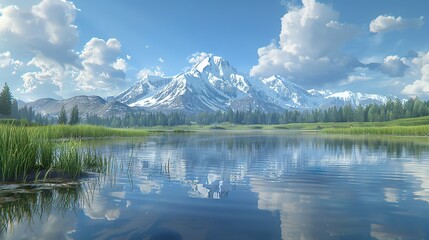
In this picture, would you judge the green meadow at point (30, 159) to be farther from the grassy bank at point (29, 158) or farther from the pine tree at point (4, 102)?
the pine tree at point (4, 102)

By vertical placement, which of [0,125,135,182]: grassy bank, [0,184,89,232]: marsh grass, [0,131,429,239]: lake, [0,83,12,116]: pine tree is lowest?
[0,131,429,239]: lake

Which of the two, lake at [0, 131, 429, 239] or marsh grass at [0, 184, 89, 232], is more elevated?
marsh grass at [0, 184, 89, 232]

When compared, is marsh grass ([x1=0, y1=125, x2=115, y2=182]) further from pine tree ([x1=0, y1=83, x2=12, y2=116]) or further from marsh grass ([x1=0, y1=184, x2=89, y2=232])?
pine tree ([x1=0, y1=83, x2=12, y2=116])

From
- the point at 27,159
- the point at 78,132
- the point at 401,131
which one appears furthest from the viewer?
the point at 401,131

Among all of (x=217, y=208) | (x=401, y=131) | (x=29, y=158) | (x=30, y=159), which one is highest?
(x=401, y=131)

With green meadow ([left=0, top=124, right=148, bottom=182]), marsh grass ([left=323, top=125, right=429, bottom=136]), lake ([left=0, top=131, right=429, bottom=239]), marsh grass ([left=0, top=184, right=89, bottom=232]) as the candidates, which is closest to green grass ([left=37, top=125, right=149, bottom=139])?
green meadow ([left=0, top=124, right=148, bottom=182])

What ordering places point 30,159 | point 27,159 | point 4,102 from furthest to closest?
point 4,102 → point 30,159 → point 27,159

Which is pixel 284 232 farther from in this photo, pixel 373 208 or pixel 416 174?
pixel 416 174

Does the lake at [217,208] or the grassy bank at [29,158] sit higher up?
the grassy bank at [29,158]

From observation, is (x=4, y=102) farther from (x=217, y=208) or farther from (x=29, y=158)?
(x=217, y=208)

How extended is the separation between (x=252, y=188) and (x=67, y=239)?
1307 cm

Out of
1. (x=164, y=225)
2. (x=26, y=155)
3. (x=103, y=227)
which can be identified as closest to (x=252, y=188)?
(x=164, y=225)

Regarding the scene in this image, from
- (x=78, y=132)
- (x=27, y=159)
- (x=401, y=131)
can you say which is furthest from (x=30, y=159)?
(x=401, y=131)

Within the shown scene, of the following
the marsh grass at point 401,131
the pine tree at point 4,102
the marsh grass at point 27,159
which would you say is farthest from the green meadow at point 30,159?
the pine tree at point 4,102
